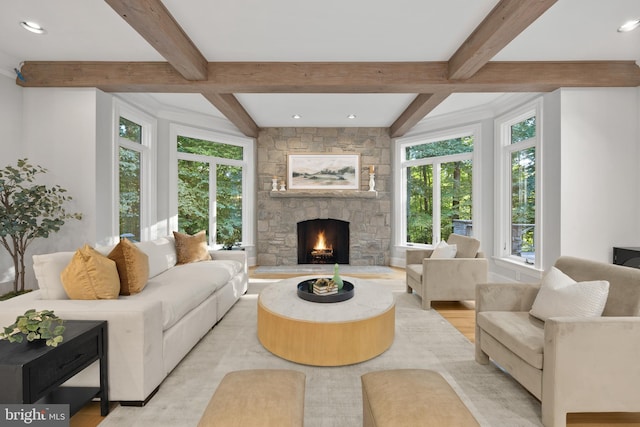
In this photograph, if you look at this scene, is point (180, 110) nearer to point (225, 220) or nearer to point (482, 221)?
point (225, 220)

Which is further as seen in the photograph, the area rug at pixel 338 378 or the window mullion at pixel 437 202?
the window mullion at pixel 437 202

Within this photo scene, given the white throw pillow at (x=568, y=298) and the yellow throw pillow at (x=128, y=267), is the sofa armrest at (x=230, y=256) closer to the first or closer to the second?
the yellow throw pillow at (x=128, y=267)

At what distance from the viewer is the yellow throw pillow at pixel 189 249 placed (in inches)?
151

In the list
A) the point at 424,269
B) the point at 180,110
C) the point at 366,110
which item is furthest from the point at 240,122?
the point at 424,269

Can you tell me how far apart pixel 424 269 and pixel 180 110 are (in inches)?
182

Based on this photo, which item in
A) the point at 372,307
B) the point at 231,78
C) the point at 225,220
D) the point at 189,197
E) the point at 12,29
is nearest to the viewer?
the point at 372,307

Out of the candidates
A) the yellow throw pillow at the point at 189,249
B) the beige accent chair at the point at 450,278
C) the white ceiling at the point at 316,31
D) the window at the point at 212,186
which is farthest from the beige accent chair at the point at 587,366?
the window at the point at 212,186

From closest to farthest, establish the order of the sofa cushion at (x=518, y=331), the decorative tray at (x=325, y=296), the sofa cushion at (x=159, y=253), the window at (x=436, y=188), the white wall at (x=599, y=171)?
the sofa cushion at (x=518, y=331) → the decorative tray at (x=325, y=296) → the sofa cushion at (x=159, y=253) → the white wall at (x=599, y=171) → the window at (x=436, y=188)

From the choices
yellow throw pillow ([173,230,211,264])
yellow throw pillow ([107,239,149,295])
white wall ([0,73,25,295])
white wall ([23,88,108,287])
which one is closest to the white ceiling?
white wall ([0,73,25,295])

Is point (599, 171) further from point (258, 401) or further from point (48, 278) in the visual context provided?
point (48, 278)

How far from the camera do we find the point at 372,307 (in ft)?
8.33

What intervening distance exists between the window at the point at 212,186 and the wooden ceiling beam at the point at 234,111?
44 cm

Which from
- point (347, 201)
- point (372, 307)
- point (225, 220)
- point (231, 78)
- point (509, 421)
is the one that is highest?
point (231, 78)

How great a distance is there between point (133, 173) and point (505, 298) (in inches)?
202
